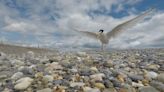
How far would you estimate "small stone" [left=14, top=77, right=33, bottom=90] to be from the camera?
649cm

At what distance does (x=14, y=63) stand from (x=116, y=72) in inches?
147

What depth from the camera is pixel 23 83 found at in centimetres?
661

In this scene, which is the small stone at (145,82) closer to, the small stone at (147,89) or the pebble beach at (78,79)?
the pebble beach at (78,79)

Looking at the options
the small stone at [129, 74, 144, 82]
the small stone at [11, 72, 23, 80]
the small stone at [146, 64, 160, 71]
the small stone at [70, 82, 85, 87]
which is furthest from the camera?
the small stone at [146, 64, 160, 71]

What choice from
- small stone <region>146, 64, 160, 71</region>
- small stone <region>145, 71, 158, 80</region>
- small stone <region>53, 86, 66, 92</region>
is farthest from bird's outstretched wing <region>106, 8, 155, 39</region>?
small stone <region>53, 86, 66, 92</region>

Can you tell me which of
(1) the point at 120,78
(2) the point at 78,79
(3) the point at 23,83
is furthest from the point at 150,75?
(3) the point at 23,83

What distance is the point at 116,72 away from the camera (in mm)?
7340

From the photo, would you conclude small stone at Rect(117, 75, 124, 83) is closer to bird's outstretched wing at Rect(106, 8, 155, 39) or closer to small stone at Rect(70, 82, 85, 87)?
small stone at Rect(70, 82, 85, 87)

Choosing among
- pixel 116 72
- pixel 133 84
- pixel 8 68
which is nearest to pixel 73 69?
pixel 116 72

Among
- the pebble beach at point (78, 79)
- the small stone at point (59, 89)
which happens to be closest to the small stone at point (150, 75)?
the pebble beach at point (78, 79)

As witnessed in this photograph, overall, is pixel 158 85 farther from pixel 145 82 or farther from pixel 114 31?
pixel 114 31

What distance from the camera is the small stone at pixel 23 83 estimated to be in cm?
649

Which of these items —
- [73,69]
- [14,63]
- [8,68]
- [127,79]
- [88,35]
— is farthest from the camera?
[88,35]

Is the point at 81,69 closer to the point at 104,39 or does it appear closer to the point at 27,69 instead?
the point at 27,69
